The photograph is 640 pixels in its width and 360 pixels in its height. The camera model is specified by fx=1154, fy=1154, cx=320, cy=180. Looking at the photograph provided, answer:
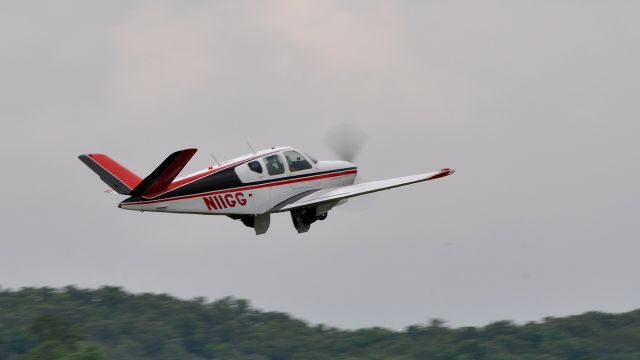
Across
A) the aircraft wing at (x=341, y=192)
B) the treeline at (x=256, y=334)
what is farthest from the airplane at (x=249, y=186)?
the treeline at (x=256, y=334)

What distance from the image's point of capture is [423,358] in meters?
130

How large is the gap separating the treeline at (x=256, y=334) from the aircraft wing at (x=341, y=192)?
286 feet

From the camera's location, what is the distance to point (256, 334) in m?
139

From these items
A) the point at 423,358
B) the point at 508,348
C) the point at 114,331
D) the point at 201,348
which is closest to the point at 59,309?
the point at 114,331

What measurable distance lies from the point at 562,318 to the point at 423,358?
20.2 m

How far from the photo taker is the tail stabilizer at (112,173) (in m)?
32.2

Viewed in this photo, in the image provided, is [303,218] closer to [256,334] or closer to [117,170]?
[117,170]

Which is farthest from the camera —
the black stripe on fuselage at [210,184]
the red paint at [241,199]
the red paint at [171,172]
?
the red paint at [241,199]

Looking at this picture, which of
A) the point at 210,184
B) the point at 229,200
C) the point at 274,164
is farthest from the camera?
the point at 274,164

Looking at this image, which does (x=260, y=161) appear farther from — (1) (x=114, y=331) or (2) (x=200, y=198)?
(1) (x=114, y=331)

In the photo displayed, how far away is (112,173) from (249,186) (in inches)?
152

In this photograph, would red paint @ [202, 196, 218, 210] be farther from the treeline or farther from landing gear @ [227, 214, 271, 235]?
the treeline

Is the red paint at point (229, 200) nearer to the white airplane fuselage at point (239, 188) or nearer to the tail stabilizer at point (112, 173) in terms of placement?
the white airplane fuselage at point (239, 188)

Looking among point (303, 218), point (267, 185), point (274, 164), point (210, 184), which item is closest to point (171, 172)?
point (210, 184)
